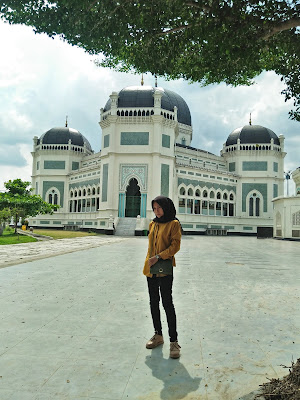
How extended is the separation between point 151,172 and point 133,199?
12.4 ft

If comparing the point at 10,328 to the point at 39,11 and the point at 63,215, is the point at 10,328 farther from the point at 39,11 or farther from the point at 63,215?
the point at 63,215

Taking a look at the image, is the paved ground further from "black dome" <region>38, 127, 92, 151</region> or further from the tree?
"black dome" <region>38, 127, 92, 151</region>

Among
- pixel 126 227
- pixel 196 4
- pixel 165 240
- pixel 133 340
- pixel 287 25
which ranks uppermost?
pixel 196 4

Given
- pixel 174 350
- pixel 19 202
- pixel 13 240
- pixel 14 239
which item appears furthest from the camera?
pixel 19 202

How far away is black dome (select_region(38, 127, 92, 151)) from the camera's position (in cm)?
5194

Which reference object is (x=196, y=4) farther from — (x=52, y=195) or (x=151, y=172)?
(x=52, y=195)

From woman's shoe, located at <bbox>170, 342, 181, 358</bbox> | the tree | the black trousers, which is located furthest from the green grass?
woman's shoe, located at <bbox>170, 342, 181, 358</bbox>

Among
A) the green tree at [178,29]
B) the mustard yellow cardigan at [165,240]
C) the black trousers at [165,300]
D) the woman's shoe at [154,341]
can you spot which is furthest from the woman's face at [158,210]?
the green tree at [178,29]

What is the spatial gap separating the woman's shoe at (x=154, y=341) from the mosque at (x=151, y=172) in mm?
29319

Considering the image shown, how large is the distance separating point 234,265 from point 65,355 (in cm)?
870

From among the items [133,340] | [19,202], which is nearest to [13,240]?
[19,202]

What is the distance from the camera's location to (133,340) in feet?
14.0

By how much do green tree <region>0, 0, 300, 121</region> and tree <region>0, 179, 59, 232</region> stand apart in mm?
23923

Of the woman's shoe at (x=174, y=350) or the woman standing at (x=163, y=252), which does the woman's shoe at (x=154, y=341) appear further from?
the woman's shoe at (x=174, y=350)
